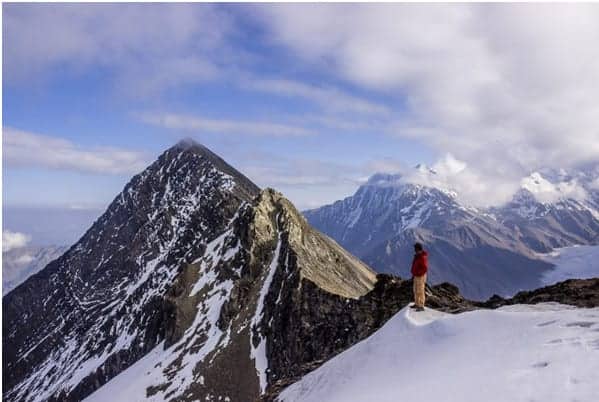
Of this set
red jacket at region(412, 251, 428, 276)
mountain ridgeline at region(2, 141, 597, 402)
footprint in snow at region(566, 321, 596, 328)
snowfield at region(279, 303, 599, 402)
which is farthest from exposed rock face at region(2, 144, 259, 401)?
footprint in snow at region(566, 321, 596, 328)

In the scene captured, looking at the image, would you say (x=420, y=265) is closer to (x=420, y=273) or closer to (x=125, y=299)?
(x=420, y=273)

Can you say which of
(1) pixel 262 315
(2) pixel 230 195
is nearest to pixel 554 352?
(1) pixel 262 315

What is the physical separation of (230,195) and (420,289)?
466 ft

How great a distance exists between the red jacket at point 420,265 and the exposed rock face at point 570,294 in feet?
21.2

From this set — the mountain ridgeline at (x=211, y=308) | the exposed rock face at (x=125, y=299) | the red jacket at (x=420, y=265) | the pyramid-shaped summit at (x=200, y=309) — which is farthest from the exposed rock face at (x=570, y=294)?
the exposed rock face at (x=125, y=299)

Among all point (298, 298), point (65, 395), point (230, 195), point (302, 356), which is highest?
point (230, 195)

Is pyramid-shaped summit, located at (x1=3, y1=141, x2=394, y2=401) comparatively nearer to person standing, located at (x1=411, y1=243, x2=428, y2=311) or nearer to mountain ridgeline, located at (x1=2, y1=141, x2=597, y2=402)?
mountain ridgeline, located at (x1=2, y1=141, x2=597, y2=402)

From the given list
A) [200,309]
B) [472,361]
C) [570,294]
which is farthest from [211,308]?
[472,361]

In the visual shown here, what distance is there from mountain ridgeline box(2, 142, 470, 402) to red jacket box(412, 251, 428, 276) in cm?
668

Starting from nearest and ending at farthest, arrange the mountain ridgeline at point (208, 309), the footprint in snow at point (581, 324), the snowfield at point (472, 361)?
the snowfield at point (472, 361) < the footprint in snow at point (581, 324) < the mountain ridgeline at point (208, 309)

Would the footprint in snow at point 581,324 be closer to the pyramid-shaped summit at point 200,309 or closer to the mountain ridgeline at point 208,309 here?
the mountain ridgeline at point 208,309

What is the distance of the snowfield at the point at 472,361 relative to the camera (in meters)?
14.1

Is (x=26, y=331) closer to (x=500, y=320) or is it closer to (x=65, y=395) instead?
(x=65, y=395)

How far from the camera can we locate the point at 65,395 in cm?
13025
